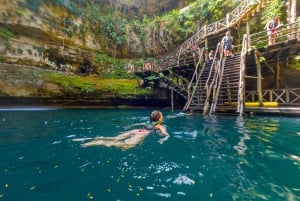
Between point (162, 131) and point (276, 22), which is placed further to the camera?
point (276, 22)

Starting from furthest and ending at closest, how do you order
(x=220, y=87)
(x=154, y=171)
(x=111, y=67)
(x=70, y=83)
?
1. (x=111, y=67)
2. (x=70, y=83)
3. (x=220, y=87)
4. (x=154, y=171)

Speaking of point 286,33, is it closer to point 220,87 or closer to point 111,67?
point 220,87

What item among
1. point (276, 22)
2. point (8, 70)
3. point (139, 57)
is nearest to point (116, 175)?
Result: point (276, 22)

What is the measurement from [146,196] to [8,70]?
21.1 m

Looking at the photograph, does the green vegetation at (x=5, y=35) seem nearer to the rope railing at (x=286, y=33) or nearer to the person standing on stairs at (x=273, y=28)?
the rope railing at (x=286, y=33)

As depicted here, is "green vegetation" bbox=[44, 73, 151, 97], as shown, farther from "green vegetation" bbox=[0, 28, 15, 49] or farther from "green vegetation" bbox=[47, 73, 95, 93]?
"green vegetation" bbox=[0, 28, 15, 49]

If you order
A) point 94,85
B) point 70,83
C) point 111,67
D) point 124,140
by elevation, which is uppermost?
point 111,67

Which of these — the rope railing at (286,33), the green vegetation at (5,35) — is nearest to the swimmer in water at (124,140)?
the rope railing at (286,33)

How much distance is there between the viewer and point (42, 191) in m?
2.91

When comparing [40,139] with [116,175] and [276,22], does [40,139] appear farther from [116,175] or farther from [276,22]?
[276,22]

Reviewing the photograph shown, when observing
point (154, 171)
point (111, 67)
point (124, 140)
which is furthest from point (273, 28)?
point (111, 67)

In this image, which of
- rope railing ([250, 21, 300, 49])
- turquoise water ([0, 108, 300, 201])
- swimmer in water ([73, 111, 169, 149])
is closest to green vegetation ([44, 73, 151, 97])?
rope railing ([250, 21, 300, 49])

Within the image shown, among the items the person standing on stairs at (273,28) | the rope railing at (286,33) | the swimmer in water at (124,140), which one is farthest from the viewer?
the person standing on stairs at (273,28)

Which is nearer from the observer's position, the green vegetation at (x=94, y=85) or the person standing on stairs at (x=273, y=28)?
the person standing on stairs at (x=273, y=28)
